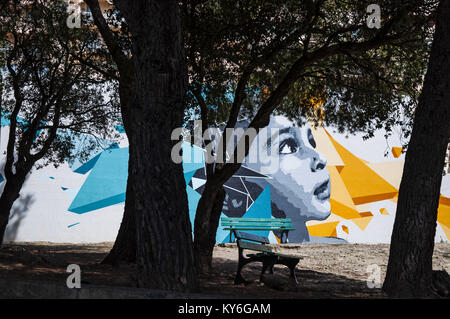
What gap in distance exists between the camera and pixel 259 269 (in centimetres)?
1039

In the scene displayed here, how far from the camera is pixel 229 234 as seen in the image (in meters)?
14.4

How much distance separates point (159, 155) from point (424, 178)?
2.92 meters

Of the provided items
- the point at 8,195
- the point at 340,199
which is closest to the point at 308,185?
the point at 340,199

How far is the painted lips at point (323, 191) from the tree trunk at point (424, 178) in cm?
883

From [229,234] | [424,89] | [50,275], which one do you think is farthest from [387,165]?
[50,275]

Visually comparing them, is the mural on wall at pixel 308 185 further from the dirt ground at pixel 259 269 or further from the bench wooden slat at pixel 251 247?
the bench wooden slat at pixel 251 247

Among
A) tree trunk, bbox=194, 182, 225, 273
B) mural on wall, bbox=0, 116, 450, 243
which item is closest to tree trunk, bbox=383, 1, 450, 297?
tree trunk, bbox=194, 182, 225, 273

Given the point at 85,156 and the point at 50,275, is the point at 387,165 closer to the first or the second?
the point at 85,156

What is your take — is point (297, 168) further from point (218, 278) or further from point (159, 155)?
point (159, 155)

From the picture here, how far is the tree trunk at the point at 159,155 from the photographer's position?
520cm

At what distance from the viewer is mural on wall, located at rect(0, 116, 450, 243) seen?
14.3m

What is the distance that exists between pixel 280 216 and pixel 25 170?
22.4 ft

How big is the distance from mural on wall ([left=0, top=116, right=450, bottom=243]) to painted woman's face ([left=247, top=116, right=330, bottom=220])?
0.09 ft

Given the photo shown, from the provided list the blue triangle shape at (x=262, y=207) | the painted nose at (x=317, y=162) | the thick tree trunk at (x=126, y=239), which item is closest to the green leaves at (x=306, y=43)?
the thick tree trunk at (x=126, y=239)
